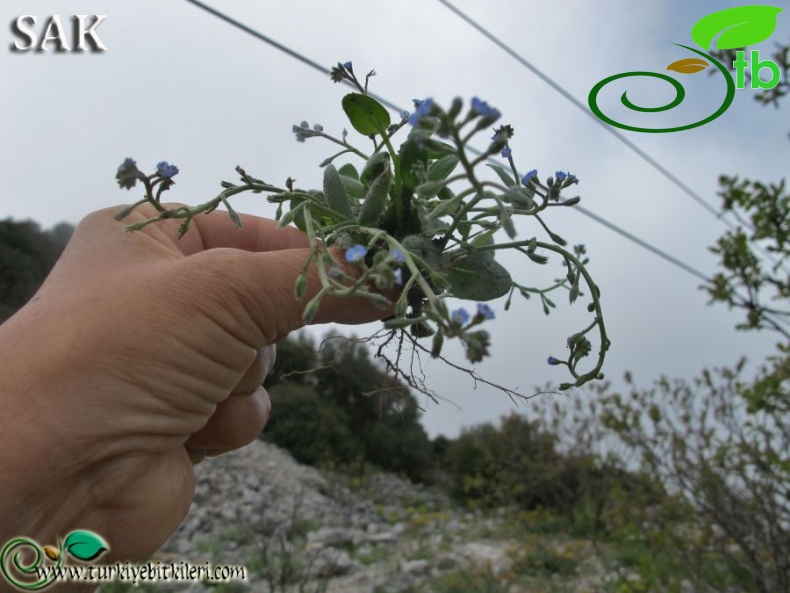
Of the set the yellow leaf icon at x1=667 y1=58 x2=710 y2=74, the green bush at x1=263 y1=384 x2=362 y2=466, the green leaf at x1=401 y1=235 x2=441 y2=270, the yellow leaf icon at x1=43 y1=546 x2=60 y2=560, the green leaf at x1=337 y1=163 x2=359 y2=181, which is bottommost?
the yellow leaf icon at x1=43 y1=546 x2=60 y2=560

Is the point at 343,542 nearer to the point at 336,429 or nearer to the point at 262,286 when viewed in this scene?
the point at 336,429

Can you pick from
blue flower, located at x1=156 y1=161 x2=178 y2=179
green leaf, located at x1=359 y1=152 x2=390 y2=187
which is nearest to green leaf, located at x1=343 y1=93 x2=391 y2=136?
green leaf, located at x1=359 y1=152 x2=390 y2=187

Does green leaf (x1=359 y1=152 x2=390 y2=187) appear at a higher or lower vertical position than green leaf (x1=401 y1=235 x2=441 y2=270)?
higher

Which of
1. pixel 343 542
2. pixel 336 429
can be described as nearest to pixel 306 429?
pixel 336 429

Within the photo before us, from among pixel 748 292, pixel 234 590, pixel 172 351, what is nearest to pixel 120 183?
pixel 172 351

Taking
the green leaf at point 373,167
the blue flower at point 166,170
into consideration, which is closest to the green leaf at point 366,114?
the green leaf at point 373,167

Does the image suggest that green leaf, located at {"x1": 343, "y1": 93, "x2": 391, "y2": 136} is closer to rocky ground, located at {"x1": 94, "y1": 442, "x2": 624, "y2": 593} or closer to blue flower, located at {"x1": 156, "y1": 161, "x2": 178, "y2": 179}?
blue flower, located at {"x1": 156, "y1": 161, "x2": 178, "y2": 179}

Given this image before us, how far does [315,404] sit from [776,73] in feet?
29.5

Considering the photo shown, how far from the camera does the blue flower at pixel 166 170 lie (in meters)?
0.89

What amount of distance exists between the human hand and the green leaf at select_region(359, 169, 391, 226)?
0.35ft

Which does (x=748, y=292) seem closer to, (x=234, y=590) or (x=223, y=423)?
(x=223, y=423)

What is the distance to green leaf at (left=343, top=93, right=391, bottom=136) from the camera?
3.27 feet

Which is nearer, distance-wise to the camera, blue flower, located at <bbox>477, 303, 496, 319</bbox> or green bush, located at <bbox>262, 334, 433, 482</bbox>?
blue flower, located at <bbox>477, 303, 496, 319</bbox>

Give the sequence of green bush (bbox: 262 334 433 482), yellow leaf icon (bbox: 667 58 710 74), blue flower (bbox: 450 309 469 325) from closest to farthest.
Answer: blue flower (bbox: 450 309 469 325) < yellow leaf icon (bbox: 667 58 710 74) < green bush (bbox: 262 334 433 482)
